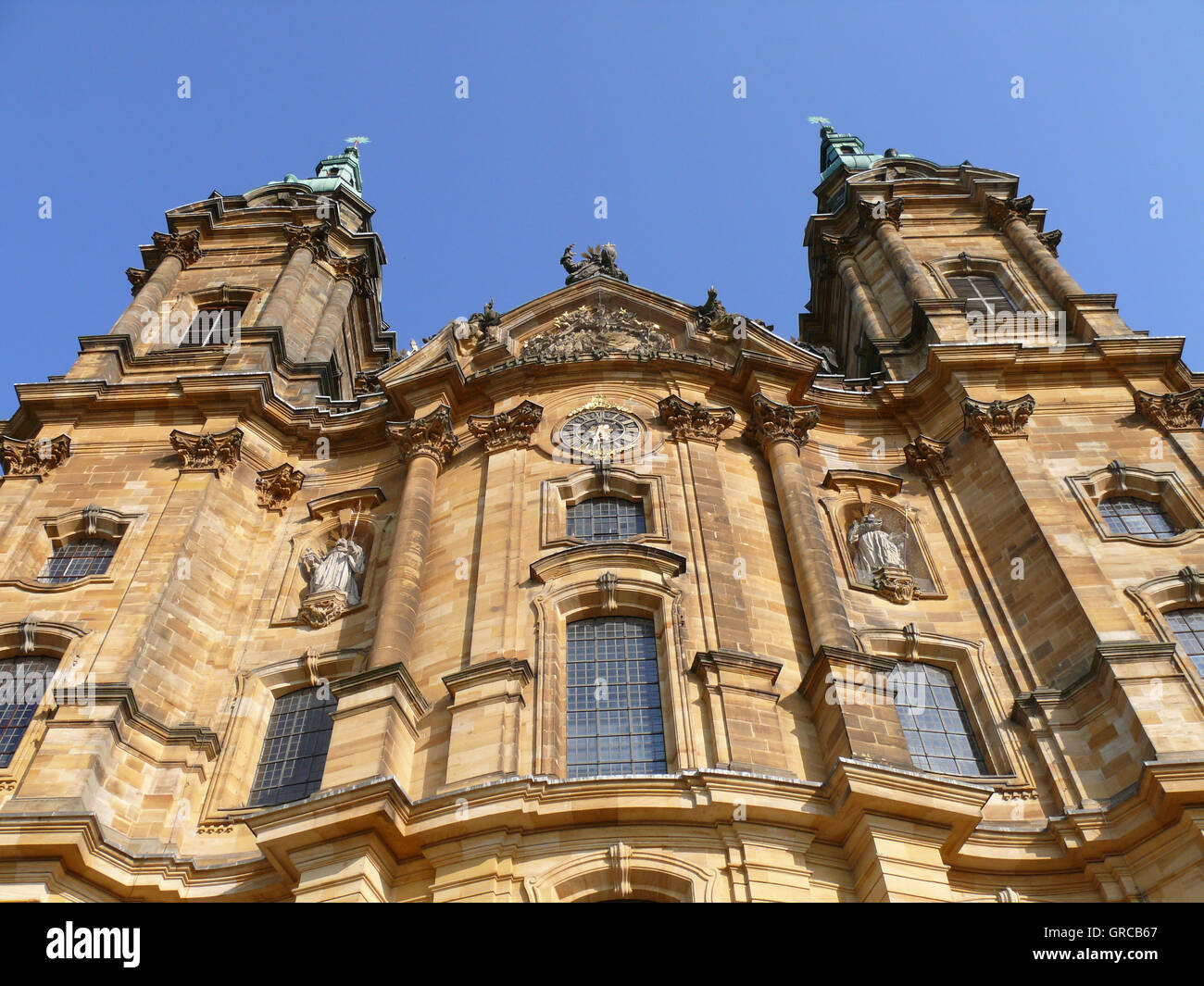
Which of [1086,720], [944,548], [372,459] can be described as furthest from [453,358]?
[1086,720]

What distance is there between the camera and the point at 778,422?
24.0 meters

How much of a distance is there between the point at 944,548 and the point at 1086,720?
5417 mm

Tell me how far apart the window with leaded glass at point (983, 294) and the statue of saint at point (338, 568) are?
56.9ft

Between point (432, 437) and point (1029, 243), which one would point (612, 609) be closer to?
point (432, 437)

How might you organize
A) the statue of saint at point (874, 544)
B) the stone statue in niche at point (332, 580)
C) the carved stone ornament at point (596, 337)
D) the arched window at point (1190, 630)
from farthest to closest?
the carved stone ornament at point (596, 337) → the statue of saint at point (874, 544) → the stone statue in niche at point (332, 580) → the arched window at point (1190, 630)

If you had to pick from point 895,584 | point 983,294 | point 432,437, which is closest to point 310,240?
point 432,437

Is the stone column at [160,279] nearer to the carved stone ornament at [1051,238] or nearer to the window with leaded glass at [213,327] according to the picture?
the window with leaded glass at [213,327]

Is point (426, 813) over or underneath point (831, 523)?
underneath

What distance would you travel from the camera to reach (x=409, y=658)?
19.5 meters

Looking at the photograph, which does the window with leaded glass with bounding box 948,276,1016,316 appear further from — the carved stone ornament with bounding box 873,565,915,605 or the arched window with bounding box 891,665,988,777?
the arched window with bounding box 891,665,988,777

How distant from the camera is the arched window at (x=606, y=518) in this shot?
2206 centimetres

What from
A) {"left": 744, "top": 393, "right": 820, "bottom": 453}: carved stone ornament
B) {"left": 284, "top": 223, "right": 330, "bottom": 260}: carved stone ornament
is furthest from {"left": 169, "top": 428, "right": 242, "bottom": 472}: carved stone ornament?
{"left": 284, "top": 223, "right": 330, "bottom": 260}: carved stone ornament

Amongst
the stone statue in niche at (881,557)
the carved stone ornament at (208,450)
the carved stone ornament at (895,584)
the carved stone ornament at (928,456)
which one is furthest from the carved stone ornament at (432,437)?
the carved stone ornament at (928,456)

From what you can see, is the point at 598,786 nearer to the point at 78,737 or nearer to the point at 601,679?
the point at 601,679
